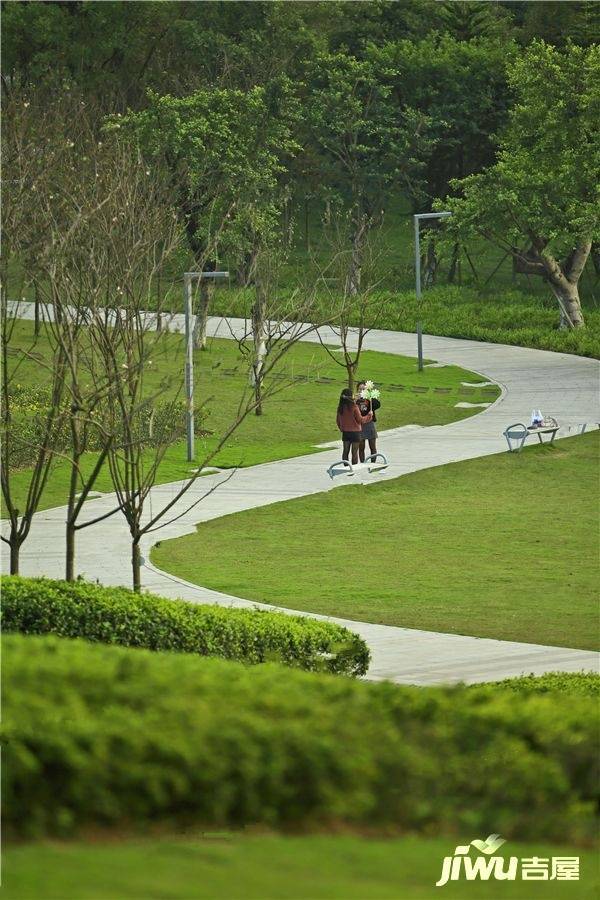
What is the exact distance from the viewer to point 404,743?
596 cm

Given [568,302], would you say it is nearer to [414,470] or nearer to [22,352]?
[414,470]

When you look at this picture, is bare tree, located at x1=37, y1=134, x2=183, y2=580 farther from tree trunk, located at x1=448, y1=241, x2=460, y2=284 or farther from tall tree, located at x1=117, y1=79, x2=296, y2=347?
tree trunk, located at x1=448, y1=241, x2=460, y2=284

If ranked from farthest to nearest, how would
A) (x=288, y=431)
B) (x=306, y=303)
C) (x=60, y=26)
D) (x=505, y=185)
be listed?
(x=60, y=26)
(x=505, y=185)
(x=288, y=431)
(x=306, y=303)

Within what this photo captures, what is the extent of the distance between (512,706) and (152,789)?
1.83 meters

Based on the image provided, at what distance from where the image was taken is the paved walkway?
14.2m

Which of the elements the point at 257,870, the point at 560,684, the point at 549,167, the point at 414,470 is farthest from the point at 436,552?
the point at 549,167

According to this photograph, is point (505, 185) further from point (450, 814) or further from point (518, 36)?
point (450, 814)

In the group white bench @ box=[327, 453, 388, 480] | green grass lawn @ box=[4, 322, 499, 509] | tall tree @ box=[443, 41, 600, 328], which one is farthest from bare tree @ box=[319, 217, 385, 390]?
white bench @ box=[327, 453, 388, 480]

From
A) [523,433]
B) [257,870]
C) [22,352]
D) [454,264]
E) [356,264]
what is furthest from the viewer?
[454,264]

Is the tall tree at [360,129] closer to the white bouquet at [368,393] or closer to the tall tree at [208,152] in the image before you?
the tall tree at [208,152]

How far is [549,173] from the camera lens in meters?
40.7

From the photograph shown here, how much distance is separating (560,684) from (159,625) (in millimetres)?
3206

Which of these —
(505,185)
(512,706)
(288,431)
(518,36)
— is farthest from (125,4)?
(512,706)

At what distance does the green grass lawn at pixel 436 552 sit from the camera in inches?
660
